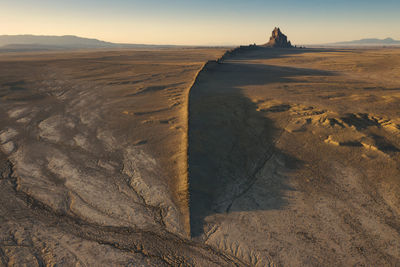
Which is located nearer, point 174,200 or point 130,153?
point 174,200

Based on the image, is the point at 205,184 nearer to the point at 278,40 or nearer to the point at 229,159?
the point at 229,159

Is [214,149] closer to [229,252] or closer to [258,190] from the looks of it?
[258,190]

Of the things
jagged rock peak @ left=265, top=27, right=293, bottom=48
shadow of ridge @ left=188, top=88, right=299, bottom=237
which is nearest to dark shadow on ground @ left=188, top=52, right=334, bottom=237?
shadow of ridge @ left=188, top=88, right=299, bottom=237

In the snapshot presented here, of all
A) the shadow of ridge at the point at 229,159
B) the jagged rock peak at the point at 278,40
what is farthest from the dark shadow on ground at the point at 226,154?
the jagged rock peak at the point at 278,40

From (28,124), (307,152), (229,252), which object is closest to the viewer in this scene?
(229,252)

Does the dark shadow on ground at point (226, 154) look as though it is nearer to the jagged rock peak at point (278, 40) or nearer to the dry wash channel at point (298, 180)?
the dry wash channel at point (298, 180)

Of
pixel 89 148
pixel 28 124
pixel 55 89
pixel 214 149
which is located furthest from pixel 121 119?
pixel 55 89

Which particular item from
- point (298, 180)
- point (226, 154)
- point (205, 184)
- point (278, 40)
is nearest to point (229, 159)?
point (226, 154)
